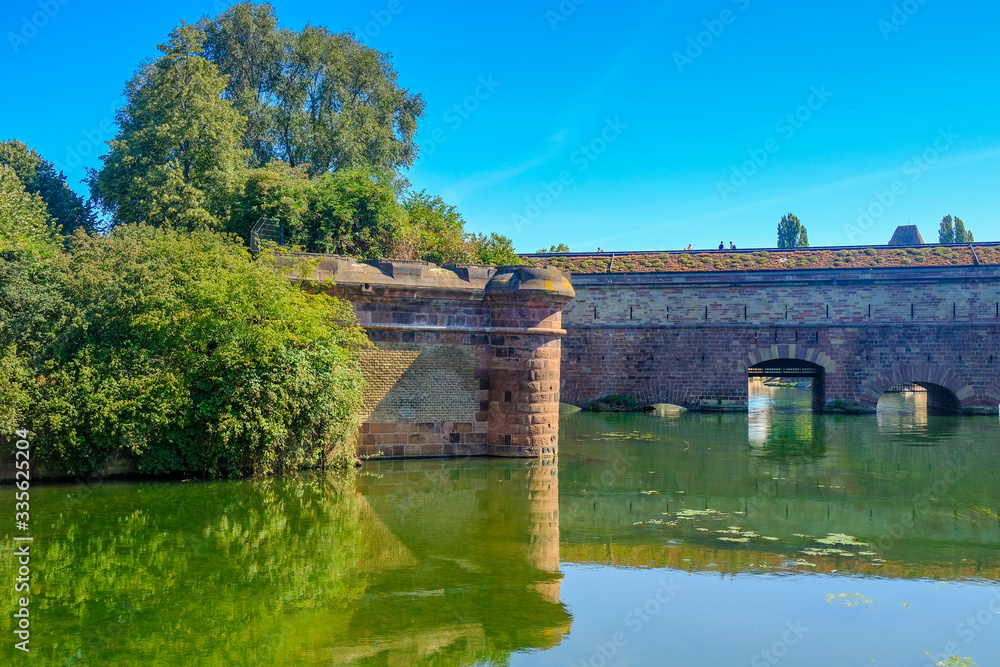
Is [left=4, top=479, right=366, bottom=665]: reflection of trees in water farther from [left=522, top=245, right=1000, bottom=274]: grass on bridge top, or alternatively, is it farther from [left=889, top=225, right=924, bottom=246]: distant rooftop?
[left=889, top=225, right=924, bottom=246]: distant rooftop

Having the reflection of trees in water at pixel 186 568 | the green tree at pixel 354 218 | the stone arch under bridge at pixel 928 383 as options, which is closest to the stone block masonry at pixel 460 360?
the reflection of trees in water at pixel 186 568

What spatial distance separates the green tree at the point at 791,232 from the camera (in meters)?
54.2

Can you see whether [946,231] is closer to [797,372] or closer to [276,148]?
[797,372]

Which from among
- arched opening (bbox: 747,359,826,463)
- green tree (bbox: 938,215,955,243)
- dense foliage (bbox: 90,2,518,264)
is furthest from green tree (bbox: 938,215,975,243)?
dense foliage (bbox: 90,2,518,264)

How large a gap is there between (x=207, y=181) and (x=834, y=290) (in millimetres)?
20937

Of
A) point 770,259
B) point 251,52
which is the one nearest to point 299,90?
point 251,52

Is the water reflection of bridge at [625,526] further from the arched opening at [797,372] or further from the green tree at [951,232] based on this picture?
the green tree at [951,232]

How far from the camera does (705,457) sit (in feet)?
50.0

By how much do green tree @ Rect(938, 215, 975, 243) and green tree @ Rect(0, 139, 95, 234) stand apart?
50.3 metres

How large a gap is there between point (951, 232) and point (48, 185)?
52.3 meters

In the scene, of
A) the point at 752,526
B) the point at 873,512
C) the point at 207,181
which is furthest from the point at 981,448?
the point at 207,181

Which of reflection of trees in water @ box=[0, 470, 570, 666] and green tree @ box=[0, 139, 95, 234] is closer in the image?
reflection of trees in water @ box=[0, 470, 570, 666]

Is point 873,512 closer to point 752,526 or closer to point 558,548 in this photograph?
point 752,526

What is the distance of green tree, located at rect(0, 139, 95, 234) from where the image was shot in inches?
1145
